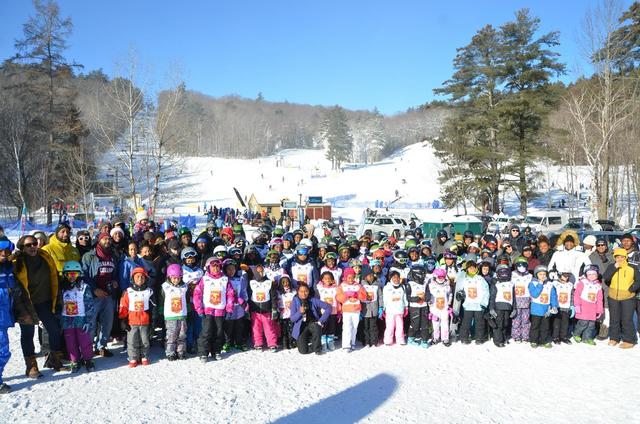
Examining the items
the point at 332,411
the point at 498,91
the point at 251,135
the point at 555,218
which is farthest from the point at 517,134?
the point at 251,135

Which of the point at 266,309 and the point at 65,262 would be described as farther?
the point at 266,309

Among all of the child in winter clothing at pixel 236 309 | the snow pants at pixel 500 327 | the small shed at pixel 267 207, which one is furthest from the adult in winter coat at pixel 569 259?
the small shed at pixel 267 207

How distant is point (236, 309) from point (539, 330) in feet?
15.4

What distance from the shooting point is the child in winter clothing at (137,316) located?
18.7 feet

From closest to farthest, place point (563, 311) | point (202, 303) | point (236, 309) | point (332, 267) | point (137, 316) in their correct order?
point (137, 316) → point (202, 303) → point (236, 309) → point (563, 311) → point (332, 267)

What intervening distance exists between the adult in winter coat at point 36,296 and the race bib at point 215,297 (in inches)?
74.8

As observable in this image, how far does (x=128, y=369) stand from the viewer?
5.61 meters

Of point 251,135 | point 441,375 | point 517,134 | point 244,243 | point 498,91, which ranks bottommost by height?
point 441,375

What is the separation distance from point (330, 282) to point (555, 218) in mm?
22664

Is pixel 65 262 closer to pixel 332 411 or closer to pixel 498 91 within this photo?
pixel 332 411

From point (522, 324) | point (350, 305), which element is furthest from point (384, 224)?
point (350, 305)

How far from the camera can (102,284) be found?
5949 mm

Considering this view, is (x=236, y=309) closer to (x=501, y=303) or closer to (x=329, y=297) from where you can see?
(x=329, y=297)

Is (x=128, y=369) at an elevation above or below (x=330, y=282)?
below
